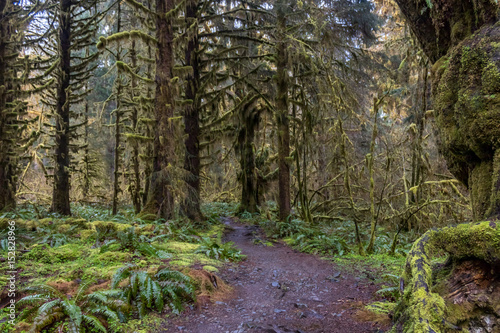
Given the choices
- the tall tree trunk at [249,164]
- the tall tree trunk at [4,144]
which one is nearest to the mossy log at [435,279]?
the tall tree trunk at [4,144]

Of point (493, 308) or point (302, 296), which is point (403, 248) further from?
point (493, 308)

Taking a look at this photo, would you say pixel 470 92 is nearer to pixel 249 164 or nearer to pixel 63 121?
pixel 249 164

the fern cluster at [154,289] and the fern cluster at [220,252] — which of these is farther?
the fern cluster at [220,252]

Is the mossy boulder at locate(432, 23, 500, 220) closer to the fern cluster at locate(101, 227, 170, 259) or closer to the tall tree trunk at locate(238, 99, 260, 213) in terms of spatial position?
the fern cluster at locate(101, 227, 170, 259)

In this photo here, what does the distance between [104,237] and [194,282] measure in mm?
3054

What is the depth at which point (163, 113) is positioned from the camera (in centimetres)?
896

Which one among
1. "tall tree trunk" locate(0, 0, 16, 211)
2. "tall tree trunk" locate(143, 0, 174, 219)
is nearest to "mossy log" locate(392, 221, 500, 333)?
"tall tree trunk" locate(143, 0, 174, 219)

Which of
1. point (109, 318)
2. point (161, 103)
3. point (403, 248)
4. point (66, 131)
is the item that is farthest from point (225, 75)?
point (109, 318)

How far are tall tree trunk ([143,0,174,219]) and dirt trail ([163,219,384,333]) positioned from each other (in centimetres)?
340

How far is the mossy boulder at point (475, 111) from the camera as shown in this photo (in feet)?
8.78

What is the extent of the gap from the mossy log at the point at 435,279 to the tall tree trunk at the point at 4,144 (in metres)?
10.0

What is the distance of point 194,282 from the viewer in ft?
14.7

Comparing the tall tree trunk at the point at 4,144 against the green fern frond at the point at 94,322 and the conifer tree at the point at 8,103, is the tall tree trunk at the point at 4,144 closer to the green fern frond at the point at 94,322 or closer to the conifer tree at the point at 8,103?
the conifer tree at the point at 8,103

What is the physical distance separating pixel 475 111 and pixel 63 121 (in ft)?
39.2
